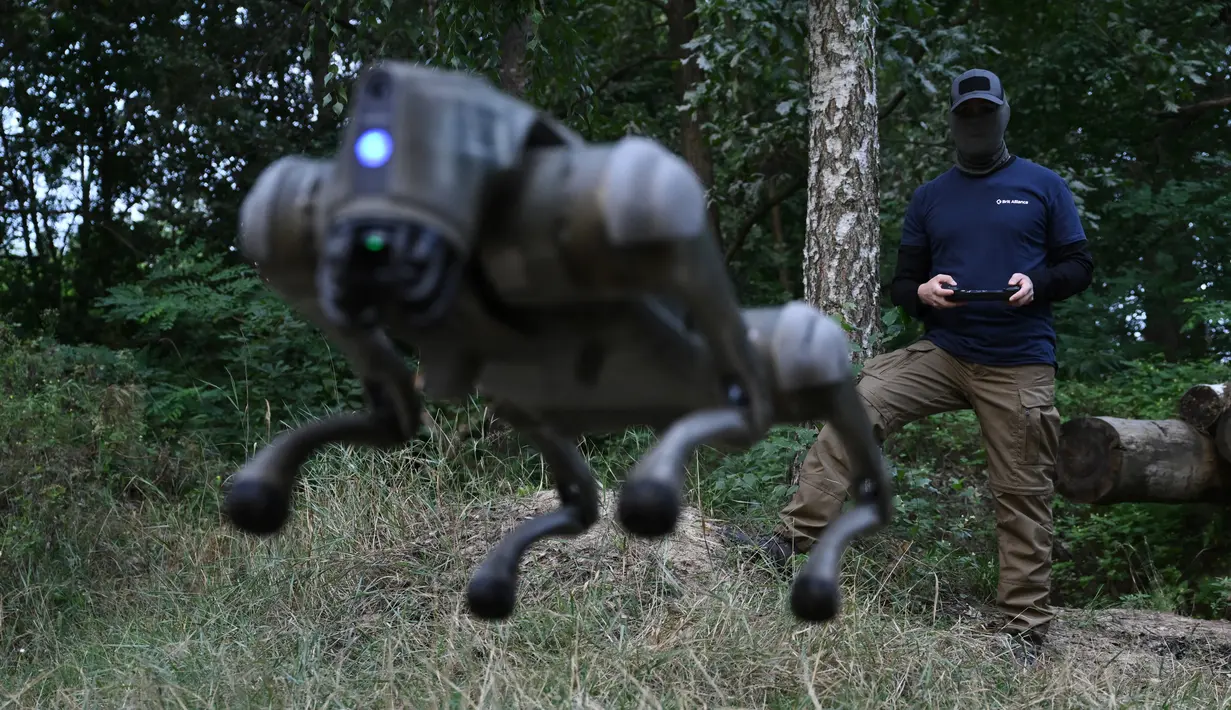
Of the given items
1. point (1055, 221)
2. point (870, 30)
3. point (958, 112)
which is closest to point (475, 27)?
point (870, 30)

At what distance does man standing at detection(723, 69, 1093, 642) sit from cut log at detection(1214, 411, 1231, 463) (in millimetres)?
1230

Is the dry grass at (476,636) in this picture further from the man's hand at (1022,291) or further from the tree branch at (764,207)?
the tree branch at (764,207)

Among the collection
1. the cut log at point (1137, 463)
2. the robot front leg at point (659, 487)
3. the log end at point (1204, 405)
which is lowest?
the cut log at point (1137, 463)

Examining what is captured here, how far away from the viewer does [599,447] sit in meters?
5.47

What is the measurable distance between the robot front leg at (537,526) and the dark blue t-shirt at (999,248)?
223cm

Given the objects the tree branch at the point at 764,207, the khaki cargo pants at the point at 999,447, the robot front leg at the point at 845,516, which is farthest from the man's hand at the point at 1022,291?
the tree branch at the point at 764,207

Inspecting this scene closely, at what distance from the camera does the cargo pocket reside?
3605mm

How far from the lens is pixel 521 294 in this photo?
1.24 m

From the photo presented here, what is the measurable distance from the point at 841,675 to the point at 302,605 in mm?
1635

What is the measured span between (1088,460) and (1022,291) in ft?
4.54

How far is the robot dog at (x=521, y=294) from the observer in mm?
1107

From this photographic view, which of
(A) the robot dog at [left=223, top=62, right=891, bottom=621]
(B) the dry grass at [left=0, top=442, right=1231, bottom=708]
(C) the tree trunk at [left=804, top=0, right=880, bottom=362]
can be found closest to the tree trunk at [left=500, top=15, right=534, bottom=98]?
(C) the tree trunk at [left=804, top=0, right=880, bottom=362]

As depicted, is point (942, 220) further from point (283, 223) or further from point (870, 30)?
point (283, 223)

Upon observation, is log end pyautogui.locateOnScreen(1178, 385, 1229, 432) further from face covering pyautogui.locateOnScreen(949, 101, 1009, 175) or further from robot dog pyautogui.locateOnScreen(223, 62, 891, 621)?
robot dog pyautogui.locateOnScreen(223, 62, 891, 621)
